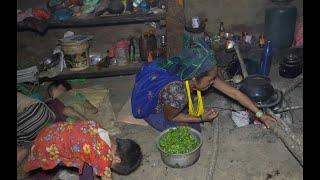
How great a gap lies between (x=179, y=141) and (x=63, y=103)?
2219mm

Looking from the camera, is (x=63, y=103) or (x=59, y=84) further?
(x=59, y=84)

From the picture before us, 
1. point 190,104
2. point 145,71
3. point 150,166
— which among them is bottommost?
point 150,166

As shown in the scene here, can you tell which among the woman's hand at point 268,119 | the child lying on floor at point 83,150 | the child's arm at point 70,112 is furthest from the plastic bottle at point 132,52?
the child lying on floor at point 83,150

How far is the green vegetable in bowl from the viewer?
4.24 meters

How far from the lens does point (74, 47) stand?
6.38 meters

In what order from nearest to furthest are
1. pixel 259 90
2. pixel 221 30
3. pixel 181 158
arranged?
1. pixel 181 158
2. pixel 259 90
3. pixel 221 30

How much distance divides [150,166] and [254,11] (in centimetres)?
426

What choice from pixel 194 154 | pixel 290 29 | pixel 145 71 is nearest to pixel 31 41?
pixel 145 71

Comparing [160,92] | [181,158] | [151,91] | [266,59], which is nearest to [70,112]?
[151,91]

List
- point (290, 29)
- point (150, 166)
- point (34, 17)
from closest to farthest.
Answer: point (150, 166)
point (34, 17)
point (290, 29)

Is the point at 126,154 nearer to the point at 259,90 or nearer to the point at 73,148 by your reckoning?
the point at 73,148

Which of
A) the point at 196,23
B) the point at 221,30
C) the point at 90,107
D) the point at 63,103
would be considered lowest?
the point at 90,107

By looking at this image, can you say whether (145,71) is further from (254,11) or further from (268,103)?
(254,11)

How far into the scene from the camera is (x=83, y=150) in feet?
11.1
